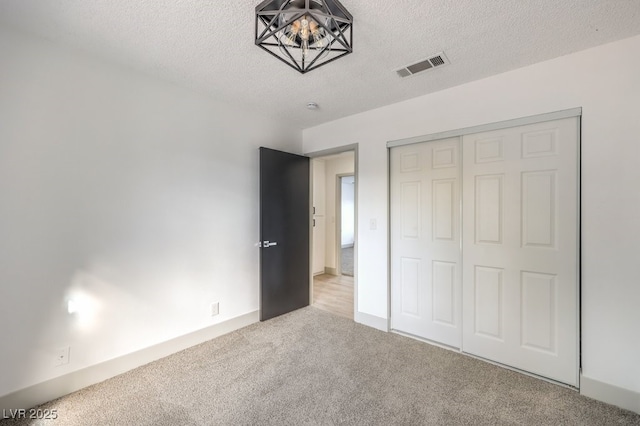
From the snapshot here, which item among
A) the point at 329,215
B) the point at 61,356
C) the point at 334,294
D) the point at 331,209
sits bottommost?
the point at 334,294

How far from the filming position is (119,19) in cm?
164

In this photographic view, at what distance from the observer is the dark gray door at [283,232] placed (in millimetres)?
3164

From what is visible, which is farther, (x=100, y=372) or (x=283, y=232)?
(x=283, y=232)

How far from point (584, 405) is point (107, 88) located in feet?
13.5

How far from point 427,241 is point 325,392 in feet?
5.37

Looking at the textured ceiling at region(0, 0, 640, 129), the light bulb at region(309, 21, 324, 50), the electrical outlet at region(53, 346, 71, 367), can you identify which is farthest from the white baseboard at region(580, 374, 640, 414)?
the electrical outlet at region(53, 346, 71, 367)

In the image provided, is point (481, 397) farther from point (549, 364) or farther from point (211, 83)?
point (211, 83)

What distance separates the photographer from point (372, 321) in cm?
305

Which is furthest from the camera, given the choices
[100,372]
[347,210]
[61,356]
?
[347,210]

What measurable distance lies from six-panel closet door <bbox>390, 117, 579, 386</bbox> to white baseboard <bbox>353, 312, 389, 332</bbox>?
0.32ft

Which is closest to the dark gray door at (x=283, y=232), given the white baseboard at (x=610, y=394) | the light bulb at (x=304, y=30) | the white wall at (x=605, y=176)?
the light bulb at (x=304, y=30)

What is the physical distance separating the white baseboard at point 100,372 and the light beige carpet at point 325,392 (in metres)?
0.06

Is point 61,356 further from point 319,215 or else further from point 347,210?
point 347,210

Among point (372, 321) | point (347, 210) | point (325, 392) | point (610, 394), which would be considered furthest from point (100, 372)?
point (347, 210)
